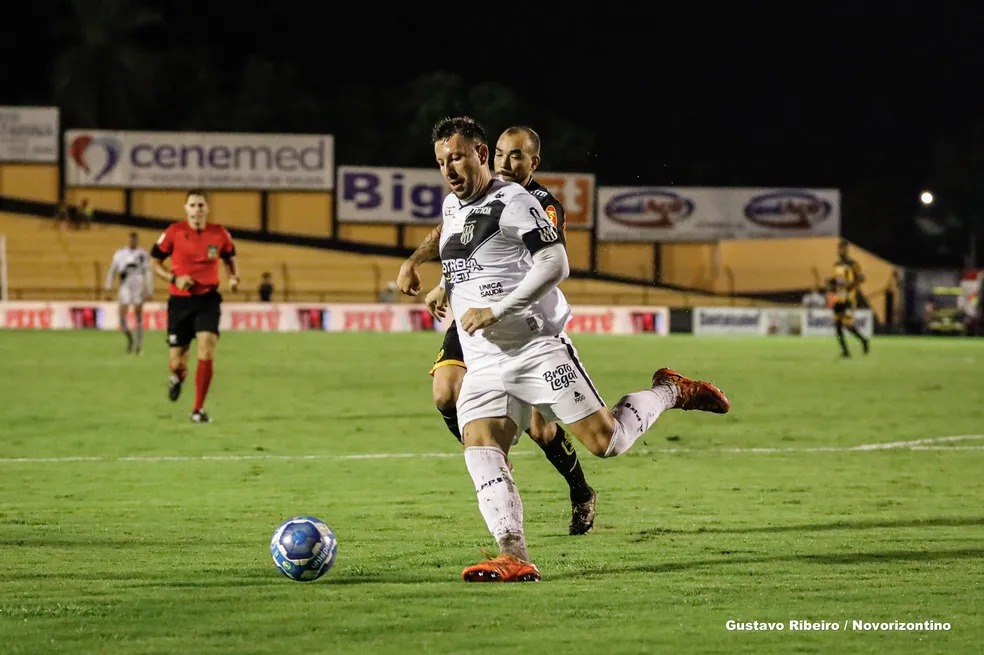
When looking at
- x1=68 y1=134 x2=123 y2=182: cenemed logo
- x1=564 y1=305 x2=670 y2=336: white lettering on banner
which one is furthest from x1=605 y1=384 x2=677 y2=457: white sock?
x1=68 y1=134 x2=123 y2=182: cenemed logo

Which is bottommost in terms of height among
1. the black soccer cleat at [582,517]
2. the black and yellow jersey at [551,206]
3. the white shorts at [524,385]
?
the black soccer cleat at [582,517]

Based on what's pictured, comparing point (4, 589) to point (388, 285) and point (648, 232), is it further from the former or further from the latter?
point (648, 232)

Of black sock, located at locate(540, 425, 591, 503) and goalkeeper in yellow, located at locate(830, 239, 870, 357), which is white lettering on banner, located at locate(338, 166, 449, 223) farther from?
black sock, located at locate(540, 425, 591, 503)

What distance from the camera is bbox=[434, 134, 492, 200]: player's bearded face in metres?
7.14

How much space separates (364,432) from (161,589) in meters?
9.01

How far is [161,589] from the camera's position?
6785mm

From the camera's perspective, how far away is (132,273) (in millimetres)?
30859

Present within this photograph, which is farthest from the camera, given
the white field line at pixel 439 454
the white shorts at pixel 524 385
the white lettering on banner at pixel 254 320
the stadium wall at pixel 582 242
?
the stadium wall at pixel 582 242

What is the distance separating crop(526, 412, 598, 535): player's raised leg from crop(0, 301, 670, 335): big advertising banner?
120ft

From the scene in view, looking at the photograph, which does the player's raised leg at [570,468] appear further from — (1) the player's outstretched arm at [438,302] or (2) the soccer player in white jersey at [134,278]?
(2) the soccer player in white jersey at [134,278]

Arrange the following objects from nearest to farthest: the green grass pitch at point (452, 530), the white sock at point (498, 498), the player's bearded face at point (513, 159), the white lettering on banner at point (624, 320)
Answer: the green grass pitch at point (452, 530) → the white sock at point (498, 498) → the player's bearded face at point (513, 159) → the white lettering on banner at point (624, 320)

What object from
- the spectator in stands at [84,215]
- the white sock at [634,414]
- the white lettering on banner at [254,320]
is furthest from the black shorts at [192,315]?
the spectator in stands at [84,215]

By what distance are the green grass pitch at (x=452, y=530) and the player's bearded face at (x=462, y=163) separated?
1818mm

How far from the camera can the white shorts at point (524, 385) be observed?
24.2 ft
